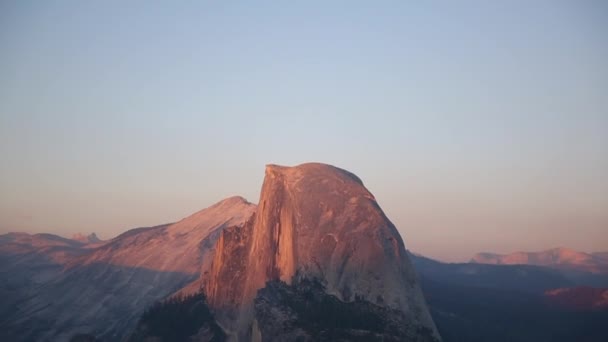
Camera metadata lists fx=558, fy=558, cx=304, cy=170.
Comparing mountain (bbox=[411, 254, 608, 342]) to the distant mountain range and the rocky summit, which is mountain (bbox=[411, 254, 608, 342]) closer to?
the distant mountain range

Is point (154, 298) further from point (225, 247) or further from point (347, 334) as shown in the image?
point (347, 334)

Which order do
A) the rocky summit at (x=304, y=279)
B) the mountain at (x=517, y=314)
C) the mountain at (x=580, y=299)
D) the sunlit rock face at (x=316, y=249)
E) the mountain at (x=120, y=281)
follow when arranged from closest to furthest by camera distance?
the rocky summit at (x=304, y=279), the sunlit rock face at (x=316, y=249), the mountain at (x=517, y=314), the mountain at (x=120, y=281), the mountain at (x=580, y=299)

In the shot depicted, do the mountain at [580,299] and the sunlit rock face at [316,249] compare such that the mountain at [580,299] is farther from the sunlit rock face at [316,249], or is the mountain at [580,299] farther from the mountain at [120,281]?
the sunlit rock face at [316,249]

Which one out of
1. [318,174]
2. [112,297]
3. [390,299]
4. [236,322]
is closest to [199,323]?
[236,322]

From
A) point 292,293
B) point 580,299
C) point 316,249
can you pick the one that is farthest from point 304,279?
point 580,299

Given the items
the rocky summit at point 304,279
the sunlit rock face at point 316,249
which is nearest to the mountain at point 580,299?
the sunlit rock face at point 316,249
